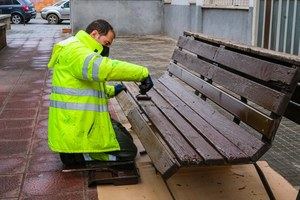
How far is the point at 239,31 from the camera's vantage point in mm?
10820

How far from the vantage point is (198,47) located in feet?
16.1

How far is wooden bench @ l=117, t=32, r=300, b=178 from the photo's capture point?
2879 millimetres

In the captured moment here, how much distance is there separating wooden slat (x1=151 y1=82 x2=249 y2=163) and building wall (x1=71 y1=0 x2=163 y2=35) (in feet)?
47.4

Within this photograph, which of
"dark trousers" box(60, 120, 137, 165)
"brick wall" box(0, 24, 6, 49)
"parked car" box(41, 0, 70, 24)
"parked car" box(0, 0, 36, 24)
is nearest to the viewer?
"dark trousers" box(60, 120, 137, 165)

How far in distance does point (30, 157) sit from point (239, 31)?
735 centimetres

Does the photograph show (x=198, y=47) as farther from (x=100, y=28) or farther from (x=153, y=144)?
(x=153, y=144)

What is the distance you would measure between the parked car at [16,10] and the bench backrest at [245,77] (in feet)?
77.5

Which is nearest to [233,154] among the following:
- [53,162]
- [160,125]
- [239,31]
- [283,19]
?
[160,125]

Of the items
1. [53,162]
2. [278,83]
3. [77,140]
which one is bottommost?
[53,162]

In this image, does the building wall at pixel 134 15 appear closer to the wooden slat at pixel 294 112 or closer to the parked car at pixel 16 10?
the parked car at pixel 16 10

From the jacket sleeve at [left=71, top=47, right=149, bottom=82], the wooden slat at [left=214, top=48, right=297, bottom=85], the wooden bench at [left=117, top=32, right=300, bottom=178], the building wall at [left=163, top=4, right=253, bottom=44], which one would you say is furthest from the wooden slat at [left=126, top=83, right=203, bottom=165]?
the building wall at [left=163, top=4, right=253, bottom=44]

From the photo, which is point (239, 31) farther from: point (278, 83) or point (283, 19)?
point (278, 83)

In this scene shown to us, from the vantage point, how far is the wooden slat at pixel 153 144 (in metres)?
2.77

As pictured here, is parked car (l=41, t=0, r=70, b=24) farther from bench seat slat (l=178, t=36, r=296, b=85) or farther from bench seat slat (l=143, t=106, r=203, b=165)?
bench seat slat (l=143, t=106, r=203, b=165)
